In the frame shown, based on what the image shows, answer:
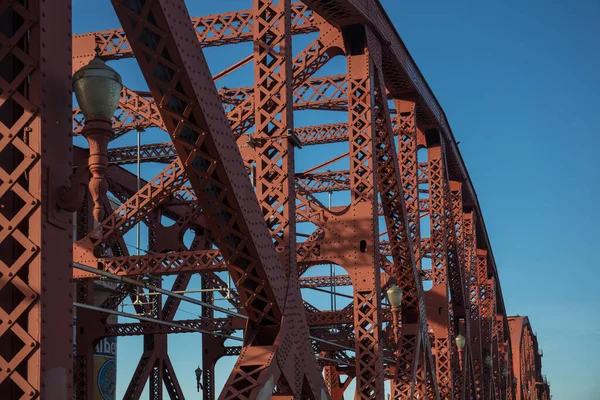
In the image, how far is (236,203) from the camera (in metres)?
10.8

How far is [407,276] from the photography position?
22.6 meters

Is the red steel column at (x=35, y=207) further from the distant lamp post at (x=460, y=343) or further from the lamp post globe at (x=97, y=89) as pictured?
the distant lamp post at (x=460, y=343)

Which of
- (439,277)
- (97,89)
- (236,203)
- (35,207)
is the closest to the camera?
(35,207)

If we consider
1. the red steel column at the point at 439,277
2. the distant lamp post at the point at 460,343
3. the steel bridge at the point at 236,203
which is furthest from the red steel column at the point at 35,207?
the distant lamp post at the point at 460,343

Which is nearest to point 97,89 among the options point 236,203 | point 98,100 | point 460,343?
point 98,100

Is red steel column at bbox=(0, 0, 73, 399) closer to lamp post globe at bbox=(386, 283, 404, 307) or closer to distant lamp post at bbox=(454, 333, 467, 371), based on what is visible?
lamp post globe at bbox=(386, 283, 404, 307)

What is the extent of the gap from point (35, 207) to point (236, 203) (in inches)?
171

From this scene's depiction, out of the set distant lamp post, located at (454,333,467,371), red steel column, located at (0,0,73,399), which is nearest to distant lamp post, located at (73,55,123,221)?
red steel column, located at (0,0,73,399)

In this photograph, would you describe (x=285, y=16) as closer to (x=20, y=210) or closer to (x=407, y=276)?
(x=20, y=210)

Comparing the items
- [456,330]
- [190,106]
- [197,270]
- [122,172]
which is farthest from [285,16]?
[456,330]

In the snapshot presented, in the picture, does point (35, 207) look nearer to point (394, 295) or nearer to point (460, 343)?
point (394, 295)

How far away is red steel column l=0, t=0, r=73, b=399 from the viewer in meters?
6.45

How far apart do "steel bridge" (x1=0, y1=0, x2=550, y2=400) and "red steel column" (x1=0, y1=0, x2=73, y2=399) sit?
0.04 feet

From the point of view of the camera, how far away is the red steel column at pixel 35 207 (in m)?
6.45
